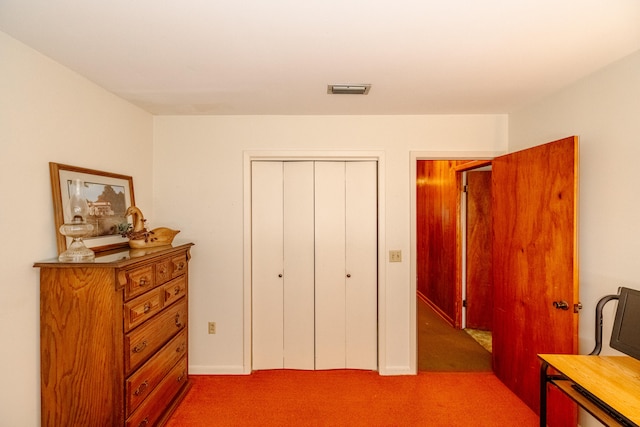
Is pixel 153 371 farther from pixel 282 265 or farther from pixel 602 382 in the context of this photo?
pixel 602 382

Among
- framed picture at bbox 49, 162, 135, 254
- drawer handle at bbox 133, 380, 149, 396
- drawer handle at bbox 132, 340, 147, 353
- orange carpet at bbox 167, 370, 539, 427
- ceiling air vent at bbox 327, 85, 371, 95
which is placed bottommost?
orange carpet at bbox 167, 370, 539, 427

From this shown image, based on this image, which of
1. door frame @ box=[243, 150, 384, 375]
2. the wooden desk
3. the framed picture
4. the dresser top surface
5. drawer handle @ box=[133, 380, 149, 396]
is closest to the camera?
the wooden desk

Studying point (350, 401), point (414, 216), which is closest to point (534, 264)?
point (414, 216)

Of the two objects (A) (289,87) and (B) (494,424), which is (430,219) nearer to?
(B) (494,424)

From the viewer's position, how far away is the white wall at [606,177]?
1.73m

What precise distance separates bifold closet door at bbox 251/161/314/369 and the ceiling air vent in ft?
2.64

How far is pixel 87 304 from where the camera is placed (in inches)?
66.4

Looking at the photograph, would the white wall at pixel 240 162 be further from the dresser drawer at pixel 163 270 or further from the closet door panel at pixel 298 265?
the dresser drawer at pixel 163 270

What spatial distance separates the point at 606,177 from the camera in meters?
1.88

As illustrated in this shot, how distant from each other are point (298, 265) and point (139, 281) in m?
1.36

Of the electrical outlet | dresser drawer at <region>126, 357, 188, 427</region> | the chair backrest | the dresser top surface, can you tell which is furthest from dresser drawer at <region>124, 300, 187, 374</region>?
the chair backrest

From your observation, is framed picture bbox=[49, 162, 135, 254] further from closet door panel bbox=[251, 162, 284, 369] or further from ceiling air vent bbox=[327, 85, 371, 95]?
ceiling air vent bbox=[327, 85, 371, 95]

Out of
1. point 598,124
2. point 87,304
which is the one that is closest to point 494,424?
point 598,124

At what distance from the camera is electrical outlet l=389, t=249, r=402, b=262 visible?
285cm
